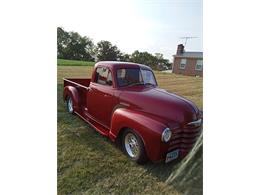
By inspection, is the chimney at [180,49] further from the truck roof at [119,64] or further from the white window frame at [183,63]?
the truck roof at [119,64]

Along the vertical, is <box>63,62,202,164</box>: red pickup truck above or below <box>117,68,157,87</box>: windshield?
below

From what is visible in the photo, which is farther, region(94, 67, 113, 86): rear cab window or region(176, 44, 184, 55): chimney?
region(94, 67, 113, 86): rear cab window

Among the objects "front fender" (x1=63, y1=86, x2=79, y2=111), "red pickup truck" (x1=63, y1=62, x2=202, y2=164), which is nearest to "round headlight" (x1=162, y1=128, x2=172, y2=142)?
"red pickup truck" (x1=63, y1=62, x2=202, y2=164)

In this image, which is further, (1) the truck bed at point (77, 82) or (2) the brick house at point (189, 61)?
(1) the truck bed at point (77, 82)

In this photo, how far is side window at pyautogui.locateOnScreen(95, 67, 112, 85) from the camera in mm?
1992

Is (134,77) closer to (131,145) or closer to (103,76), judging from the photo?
(103,76)

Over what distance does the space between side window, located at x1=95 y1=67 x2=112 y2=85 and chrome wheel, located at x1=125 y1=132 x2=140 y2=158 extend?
393 mm

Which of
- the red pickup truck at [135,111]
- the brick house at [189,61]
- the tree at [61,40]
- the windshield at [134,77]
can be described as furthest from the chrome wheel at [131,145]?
the tree at [61,40]

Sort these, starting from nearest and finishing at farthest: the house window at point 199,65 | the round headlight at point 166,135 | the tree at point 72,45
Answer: the round headlight at point 166,135, the house window at point 199,65, the tree at point 72,45

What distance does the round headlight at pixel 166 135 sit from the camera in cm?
168

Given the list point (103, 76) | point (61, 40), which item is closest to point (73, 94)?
point (103, 76)

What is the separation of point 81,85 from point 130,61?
0.41m

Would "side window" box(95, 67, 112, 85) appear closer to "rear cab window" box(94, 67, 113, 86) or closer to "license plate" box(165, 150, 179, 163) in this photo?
"rear cab window" box(94, 67, 113, 86)
